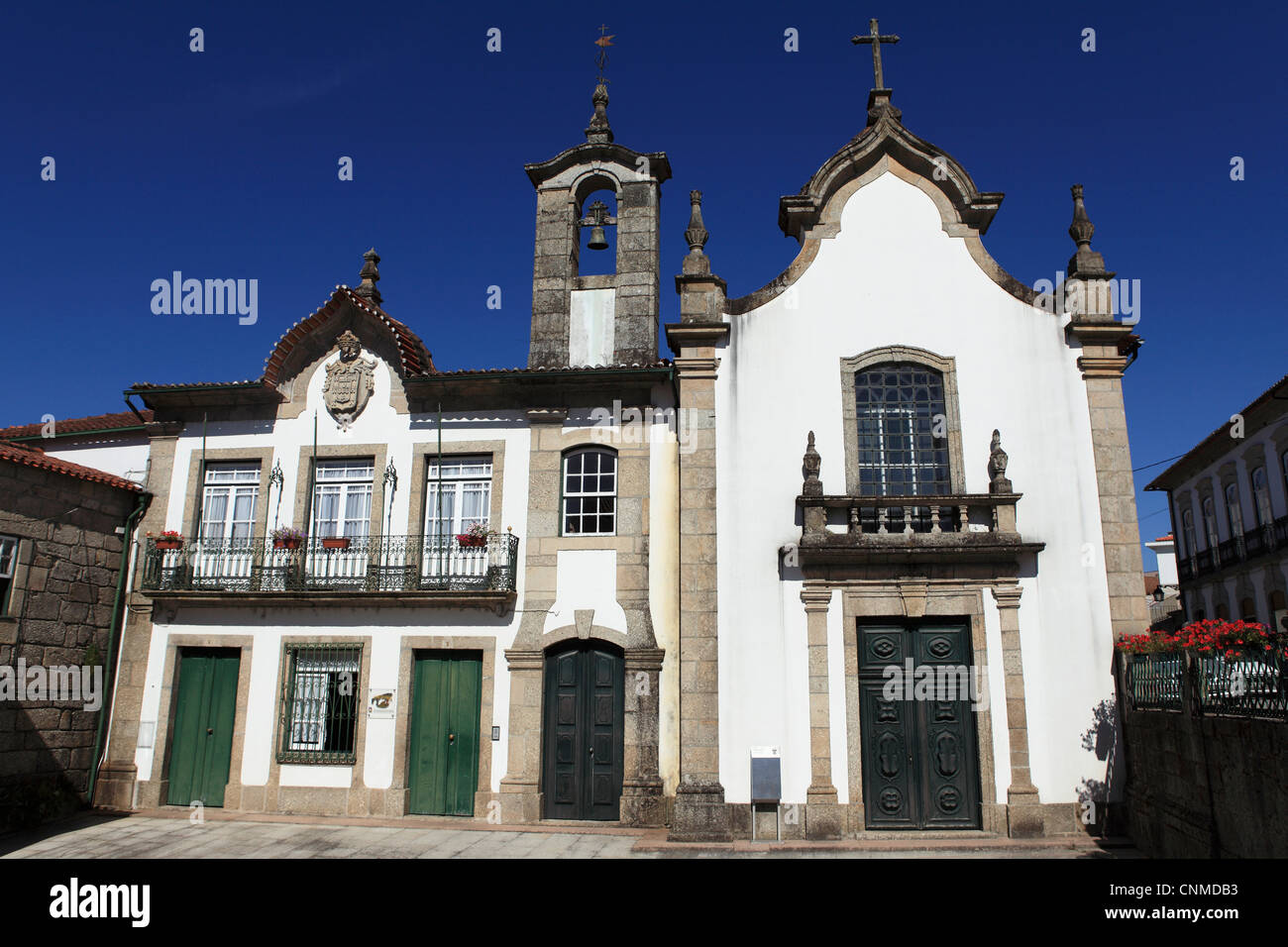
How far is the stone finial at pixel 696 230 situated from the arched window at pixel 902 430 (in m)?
3.00

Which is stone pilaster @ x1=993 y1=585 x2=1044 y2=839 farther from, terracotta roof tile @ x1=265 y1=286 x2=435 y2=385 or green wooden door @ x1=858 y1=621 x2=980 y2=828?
terracotta roof tile @ x1=265 y1=286 x2=435 y2=385

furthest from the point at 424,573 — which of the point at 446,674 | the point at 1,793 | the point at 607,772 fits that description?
the point at 1,793

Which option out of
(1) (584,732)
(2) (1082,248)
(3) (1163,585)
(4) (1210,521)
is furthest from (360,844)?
(3) (1163,585)

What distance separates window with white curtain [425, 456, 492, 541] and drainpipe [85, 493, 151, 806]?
15.8ft

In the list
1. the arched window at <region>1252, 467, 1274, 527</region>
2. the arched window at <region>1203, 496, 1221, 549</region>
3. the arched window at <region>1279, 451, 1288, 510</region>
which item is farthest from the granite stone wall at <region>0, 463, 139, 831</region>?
the arched window at <region>1203, 496, 1221, 549</region>

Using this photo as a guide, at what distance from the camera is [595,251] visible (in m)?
14.8

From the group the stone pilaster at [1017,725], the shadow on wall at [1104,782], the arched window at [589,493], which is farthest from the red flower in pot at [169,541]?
the shadow on wall at [1104,782]

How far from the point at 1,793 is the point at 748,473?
1086cm

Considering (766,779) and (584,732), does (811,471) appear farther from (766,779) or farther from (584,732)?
(584,732)

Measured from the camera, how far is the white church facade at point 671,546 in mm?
11391

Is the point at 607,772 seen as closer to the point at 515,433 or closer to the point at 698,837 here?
the point at 698,837

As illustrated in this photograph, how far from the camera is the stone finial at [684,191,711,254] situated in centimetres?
1307

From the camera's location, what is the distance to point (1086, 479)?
1190 cm

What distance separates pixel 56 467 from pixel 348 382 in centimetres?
427
